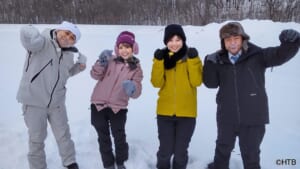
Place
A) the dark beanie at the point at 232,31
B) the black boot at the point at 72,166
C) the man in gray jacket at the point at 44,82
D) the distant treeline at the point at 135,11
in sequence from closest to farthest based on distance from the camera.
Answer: the dark beanie at the point at 232,31, the man in gray jacket at the point at 44,82, the black boot at the point at 72,166, the distant treeline at the point at 135,11

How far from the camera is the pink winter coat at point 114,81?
2.81m

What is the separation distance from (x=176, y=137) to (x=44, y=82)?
1.22 meters

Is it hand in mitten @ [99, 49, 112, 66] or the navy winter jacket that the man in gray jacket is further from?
the navy winter jacket

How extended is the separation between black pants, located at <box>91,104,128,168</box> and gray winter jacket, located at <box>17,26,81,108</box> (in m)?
0.38

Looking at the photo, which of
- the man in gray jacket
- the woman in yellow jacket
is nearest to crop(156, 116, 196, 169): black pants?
the woman in yellow jacket

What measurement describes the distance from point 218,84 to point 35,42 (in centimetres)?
155

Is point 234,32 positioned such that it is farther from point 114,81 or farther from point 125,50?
point 114,81

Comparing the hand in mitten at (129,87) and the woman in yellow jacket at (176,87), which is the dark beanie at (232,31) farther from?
the hand in mitten at (129,87)

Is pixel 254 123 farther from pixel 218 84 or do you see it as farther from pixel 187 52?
pixel 187 52

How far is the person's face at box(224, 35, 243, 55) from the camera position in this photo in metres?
2.60

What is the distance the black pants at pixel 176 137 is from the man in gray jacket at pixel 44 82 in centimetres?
87

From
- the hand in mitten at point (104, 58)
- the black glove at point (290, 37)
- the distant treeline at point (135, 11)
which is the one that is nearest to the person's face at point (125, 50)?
the hand in mitten at point (104, 58)

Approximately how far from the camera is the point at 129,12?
2462 cm

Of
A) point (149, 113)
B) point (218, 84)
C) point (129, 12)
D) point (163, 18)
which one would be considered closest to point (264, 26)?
point (149, 113)
